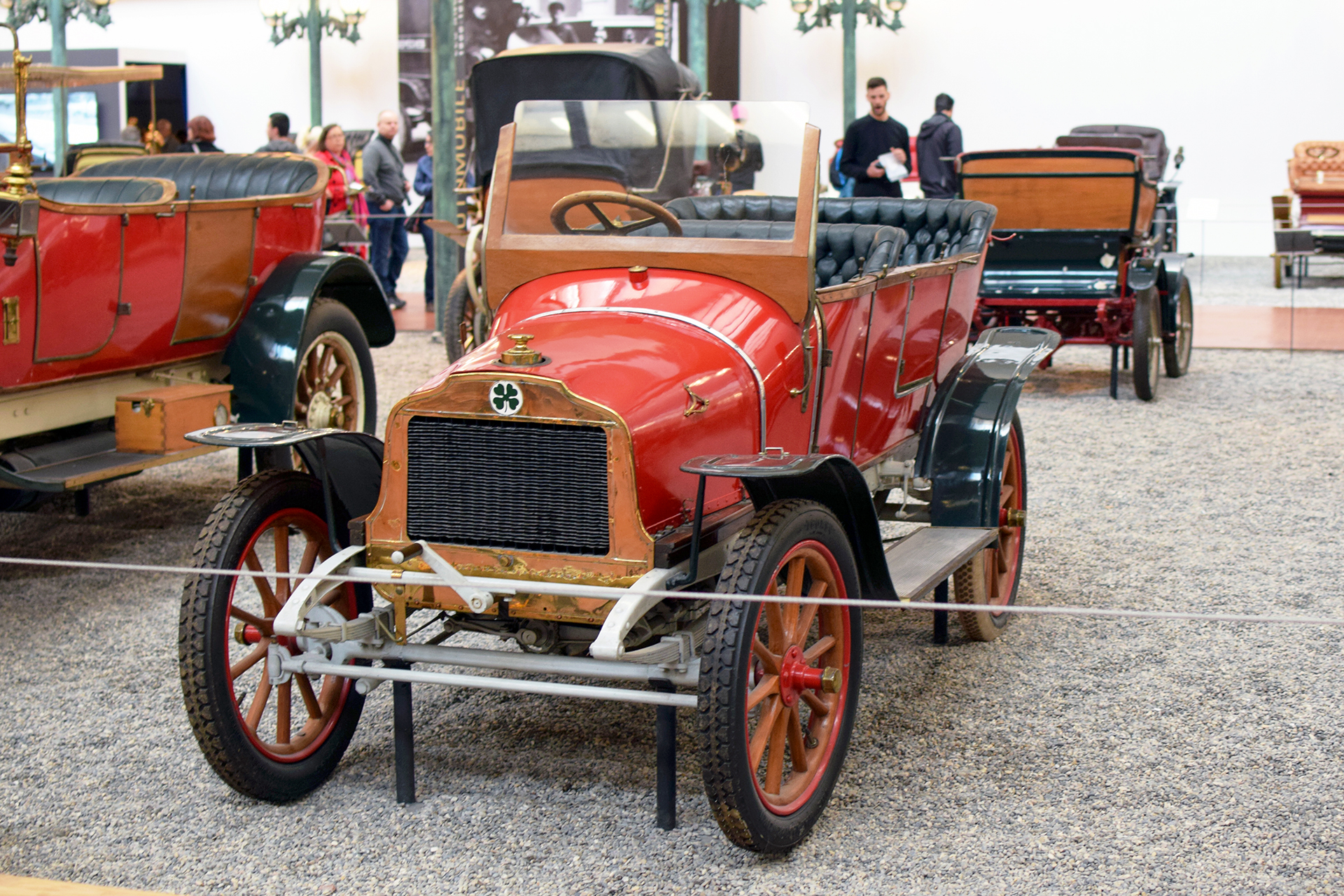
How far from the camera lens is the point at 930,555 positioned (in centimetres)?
334

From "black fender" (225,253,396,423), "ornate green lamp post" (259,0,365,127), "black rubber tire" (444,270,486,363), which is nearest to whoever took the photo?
"black fender" (225,253,396,423)

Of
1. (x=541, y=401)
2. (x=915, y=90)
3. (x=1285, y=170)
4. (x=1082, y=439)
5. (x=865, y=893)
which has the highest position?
(x=915, y=90)

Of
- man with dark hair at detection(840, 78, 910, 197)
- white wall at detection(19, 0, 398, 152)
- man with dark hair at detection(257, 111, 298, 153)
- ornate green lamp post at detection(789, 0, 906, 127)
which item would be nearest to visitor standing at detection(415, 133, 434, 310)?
man with dark hair at detection(257, 111, 298, 153)

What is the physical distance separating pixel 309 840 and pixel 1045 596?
2497 mm

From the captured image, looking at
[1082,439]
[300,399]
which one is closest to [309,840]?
[300,399]

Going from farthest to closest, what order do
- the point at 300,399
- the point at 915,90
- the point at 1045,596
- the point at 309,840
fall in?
the point at 915,90 < the point at 300,399 < the point at 1045,596 < the point at 309,840

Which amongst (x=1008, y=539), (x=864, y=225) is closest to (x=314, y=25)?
(x=864, y=225)

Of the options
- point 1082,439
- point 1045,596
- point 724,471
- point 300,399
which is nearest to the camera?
point 724,471

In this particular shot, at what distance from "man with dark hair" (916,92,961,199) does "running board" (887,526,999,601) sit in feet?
22.3

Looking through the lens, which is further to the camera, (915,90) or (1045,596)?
(915,90)

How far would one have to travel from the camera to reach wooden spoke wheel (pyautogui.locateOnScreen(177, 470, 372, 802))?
8.62ft

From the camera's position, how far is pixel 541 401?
2553 mm

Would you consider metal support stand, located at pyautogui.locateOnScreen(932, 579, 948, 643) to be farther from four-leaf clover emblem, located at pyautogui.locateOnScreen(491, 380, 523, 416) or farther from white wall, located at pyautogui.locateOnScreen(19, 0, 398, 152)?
white wall, located at pyautogui.locateOnScreen(19, 0, 398, 152)

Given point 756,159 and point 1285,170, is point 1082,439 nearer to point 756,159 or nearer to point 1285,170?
point 756,159
